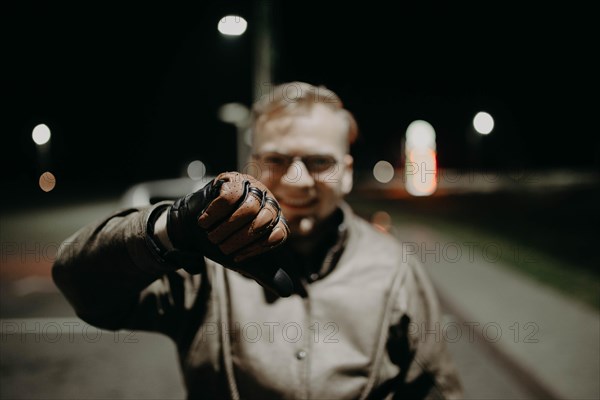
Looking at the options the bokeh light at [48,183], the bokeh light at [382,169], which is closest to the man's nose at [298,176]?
the bokeh light at [48,183]

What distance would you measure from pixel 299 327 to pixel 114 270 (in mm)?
608

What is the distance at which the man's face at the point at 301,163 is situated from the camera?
1622 millimetres

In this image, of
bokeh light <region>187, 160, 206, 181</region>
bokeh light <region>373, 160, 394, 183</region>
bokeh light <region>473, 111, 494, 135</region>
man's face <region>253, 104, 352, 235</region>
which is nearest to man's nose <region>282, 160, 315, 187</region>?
man's face <region>253, 104, 352, 235</region>

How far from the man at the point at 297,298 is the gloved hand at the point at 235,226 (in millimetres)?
137

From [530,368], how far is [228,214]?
12.8ft

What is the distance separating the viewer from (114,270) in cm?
128

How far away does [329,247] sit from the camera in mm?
1771

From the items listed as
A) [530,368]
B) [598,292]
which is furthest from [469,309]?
[598,292]

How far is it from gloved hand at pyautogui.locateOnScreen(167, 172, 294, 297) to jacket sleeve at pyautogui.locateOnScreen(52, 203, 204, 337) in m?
0.10

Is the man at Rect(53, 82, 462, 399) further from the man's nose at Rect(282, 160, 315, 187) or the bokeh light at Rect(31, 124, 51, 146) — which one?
the bokeh light at Rect(31, 124, 51, 146)

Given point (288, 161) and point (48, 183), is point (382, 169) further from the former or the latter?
point (288, 161)

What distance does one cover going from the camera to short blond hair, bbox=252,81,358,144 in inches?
66.9

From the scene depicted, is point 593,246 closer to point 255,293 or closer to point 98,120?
point 255,293

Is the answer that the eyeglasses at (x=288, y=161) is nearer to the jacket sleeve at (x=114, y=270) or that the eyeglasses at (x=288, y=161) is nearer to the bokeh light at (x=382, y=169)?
the jacket sleeve at (x=114, y=270)
